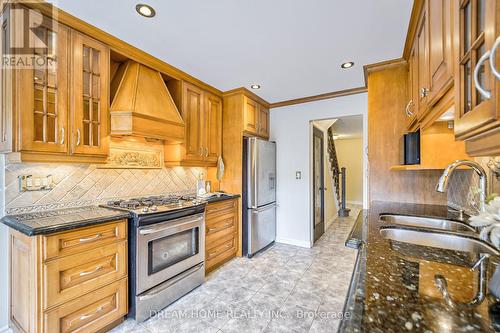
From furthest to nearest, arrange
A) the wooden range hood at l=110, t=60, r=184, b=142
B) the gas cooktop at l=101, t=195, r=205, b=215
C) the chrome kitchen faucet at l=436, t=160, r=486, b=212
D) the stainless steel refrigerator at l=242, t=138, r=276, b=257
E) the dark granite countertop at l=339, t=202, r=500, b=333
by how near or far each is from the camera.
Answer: the stainless steel refrigerator at l=242, t=138, r=276, b=257, the wooden range hood at l=110, t=60, r=184, b=142, the gas cooktop at l=101, t=195, r=205, b=215, the chrome kitchen faucet at l=436, t=160, r=486, b=212, the dark granite countertop at l=339, t=202, r=500, b=333

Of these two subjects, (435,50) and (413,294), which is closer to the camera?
(413,294)

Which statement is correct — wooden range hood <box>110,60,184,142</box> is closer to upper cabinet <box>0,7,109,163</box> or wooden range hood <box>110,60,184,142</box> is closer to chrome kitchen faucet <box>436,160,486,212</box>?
upper cabinet <box>0,7,109,163</box>

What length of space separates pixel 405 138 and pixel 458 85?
59.7 inches

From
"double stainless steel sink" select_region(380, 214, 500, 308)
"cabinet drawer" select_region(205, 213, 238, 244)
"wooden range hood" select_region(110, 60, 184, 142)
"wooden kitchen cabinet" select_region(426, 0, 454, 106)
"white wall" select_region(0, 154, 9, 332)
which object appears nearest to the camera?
"double stainless steel sink" select_region(380, 214, 500, 308)

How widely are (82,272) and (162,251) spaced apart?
2.00ft

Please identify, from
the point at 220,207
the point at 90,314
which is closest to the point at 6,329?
the point at 90,314

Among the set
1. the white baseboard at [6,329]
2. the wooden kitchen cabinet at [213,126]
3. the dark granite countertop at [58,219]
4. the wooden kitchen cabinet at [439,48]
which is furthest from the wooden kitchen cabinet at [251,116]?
the white baseboard at [6,329]

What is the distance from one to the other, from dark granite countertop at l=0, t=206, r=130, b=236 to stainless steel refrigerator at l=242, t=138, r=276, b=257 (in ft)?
5.71

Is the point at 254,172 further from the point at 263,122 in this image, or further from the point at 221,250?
the point at 221,250

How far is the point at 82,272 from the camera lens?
1579 mm

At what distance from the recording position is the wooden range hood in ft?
6.81

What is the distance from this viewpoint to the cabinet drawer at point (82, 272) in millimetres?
1434

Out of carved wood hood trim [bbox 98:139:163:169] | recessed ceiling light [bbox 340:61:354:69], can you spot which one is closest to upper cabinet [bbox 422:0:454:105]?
recessed ceiling light [bbox 340:61:354:69]

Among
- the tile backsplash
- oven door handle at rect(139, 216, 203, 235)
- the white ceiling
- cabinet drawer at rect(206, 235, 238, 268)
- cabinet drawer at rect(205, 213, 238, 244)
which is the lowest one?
cabinet drawer at rect(206, 235, 238, 268)
